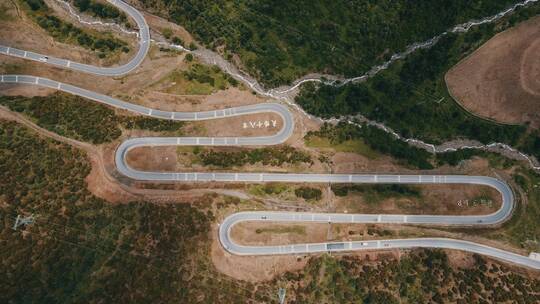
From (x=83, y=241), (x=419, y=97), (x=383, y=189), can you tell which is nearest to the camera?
(x=83, y=241)

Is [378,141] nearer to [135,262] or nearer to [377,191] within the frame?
[377,191]

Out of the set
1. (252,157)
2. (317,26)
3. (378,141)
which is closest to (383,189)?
(378,141)

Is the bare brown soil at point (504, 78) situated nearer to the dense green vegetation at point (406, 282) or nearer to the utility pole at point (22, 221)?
the dense green vegetation at point (406, 282)

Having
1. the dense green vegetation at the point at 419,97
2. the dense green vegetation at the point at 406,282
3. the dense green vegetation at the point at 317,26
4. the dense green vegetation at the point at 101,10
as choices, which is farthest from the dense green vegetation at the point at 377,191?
the dense green vegetation at the point at 101,10

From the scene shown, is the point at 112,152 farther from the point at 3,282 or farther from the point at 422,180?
the point at 422,180

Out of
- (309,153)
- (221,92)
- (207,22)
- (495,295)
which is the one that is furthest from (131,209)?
(495,295)

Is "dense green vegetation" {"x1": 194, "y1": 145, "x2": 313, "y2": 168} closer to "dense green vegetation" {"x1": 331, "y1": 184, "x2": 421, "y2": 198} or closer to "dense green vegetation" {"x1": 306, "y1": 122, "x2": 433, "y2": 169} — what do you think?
"dense green vegetation" {"x1": 306, "y1": 122, "x2": 433, "y2": 169}
